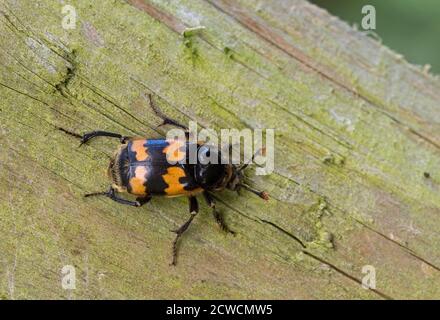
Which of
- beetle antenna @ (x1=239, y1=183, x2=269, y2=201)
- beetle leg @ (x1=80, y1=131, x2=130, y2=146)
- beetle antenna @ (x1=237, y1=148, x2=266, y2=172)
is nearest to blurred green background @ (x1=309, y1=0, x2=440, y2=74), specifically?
beetle antenna @ (x1=237, y1=148, x2=266, y2=172)

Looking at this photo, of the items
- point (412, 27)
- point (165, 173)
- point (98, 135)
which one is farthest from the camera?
point (412, 27)

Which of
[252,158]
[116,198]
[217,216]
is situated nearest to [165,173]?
[116,198]

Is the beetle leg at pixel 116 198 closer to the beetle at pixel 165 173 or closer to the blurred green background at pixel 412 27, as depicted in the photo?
the beetle at pixel 165 173

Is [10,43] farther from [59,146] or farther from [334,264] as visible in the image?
[334,264]

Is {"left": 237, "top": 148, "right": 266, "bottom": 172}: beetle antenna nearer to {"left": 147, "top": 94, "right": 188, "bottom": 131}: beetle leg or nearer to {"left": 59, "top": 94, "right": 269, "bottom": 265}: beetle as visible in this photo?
{"left": 59, "top": 94, "right": 269, "bottom": 265}: beetle

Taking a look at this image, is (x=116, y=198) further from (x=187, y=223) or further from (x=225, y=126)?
(x=225, y=126)

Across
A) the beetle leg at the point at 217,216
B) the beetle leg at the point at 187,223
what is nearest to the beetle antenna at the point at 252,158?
the beetle leg at the point at 217,216
